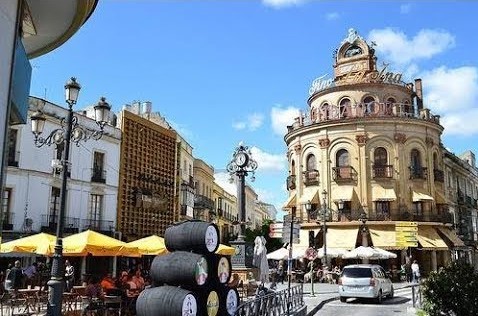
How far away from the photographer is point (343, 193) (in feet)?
122

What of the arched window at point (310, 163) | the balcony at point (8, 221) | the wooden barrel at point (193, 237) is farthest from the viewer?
the arched window at point (310, 163)

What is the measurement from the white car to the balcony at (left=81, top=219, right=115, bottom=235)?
15688 mm

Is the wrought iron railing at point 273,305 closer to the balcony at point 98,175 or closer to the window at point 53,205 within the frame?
the window at point 53,205

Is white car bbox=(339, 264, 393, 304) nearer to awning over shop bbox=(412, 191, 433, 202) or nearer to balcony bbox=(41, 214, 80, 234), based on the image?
balcony bbox=(41, 214, 80, 234)

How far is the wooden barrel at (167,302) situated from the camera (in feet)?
27.0

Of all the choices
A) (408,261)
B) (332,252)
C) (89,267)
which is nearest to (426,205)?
(408,261)

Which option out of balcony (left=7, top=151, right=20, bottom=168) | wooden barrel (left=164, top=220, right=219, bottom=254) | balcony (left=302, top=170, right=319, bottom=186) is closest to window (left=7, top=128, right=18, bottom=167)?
balcony (left=7, top=151, right=20, bottom=168)

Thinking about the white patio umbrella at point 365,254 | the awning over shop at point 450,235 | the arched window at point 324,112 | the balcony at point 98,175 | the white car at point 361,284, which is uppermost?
the arched window at point 324,112

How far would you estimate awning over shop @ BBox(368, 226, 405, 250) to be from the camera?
34.8 meters

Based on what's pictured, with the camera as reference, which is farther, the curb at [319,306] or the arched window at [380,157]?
the arched window at [380,157]

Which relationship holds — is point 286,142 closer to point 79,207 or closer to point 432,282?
point 79,207

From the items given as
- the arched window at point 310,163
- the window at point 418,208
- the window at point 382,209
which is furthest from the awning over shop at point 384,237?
the arched window at point 310,163

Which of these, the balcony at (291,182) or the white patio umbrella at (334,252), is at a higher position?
the balcony at (291,182)

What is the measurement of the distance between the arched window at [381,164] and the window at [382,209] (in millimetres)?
1973
